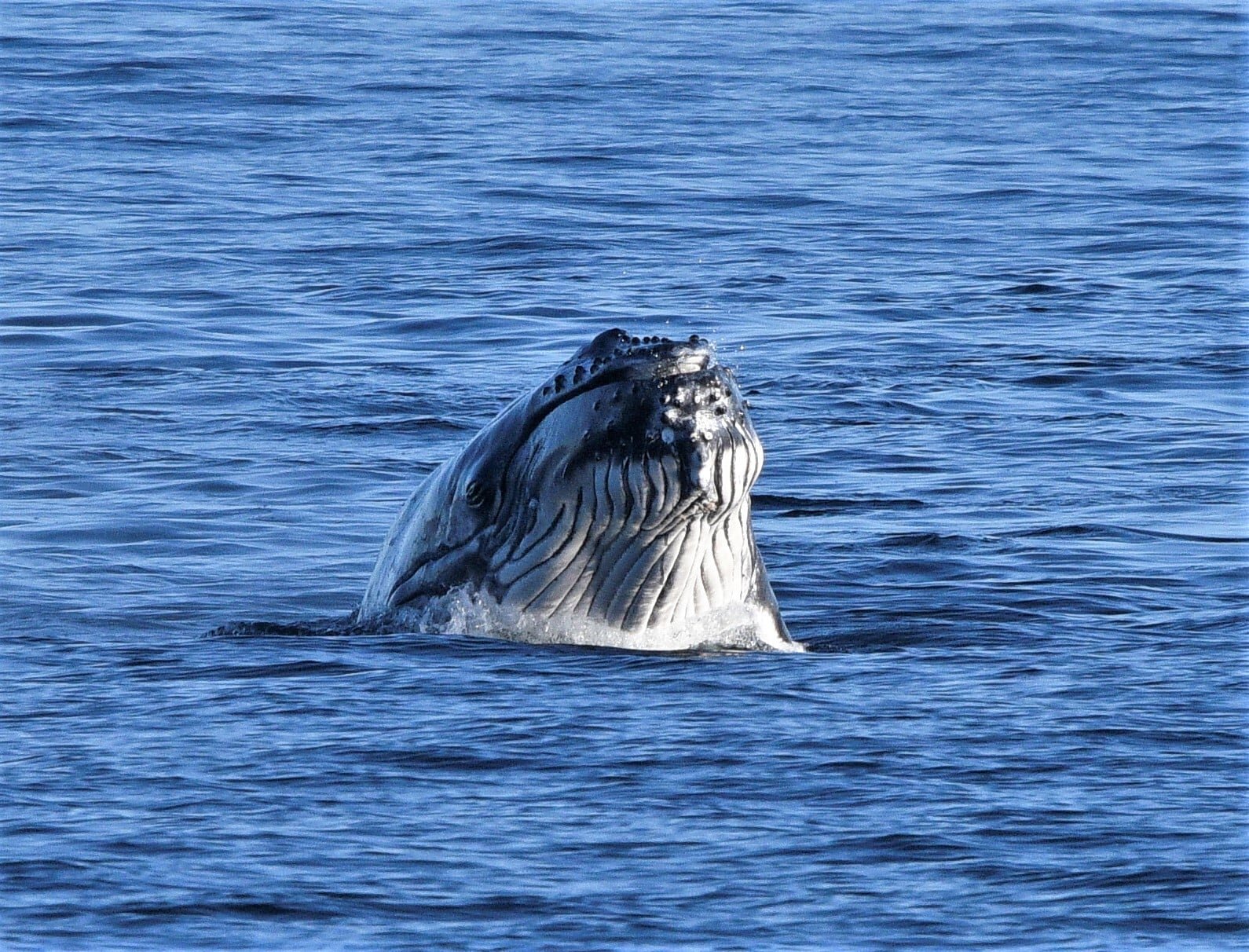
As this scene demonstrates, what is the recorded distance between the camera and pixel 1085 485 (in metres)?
19.6

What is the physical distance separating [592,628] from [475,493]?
3.05 feet

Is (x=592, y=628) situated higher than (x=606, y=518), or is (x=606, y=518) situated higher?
(x=606, y=518)

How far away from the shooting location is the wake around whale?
1176 centimetres

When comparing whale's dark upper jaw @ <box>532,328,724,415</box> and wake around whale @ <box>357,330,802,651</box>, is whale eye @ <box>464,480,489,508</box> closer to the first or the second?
wake around whale @ <box>357,330,802,651</box>

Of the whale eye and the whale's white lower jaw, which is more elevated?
the whale eye

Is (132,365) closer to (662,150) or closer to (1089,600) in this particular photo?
(1089,600)

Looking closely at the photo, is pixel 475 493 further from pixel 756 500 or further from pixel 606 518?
pixel 756 500

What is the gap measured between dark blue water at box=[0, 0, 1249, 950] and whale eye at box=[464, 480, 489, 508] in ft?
2.60

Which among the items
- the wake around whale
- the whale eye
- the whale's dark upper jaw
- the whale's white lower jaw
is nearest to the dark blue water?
the whale's white lower jaw

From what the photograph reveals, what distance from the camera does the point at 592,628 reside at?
41.5 ft

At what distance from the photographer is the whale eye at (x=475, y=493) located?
12461 mm

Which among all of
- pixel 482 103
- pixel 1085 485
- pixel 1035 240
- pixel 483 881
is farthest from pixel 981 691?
pixel 482 103

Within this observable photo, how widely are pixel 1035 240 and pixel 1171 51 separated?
22.2 meters

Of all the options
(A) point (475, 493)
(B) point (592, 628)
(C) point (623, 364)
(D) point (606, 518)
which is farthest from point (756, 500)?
(C) point (623, 364)
